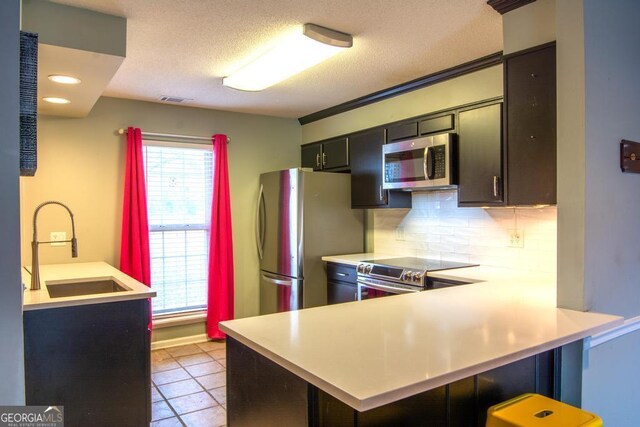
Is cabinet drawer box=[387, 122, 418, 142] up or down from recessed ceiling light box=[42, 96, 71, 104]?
down

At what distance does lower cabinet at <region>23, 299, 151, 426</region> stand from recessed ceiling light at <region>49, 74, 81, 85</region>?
1.37m

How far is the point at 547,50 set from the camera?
2.11 meters

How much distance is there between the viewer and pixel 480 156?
2922 mm

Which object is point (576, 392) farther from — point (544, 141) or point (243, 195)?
point (243, 195)

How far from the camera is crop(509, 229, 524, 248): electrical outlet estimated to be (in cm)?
299

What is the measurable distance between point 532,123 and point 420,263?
57.3 inches

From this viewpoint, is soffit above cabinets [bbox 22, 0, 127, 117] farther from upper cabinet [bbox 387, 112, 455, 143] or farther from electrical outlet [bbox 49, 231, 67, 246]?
upper cabinet [bbox 387, 112, 455, 143]

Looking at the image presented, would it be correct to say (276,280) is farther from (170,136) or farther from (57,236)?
(57,236)

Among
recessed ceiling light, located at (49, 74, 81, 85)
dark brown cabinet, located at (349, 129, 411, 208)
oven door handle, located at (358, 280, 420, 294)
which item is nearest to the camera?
recessed ceiling light, located at (49, 74, 81, 85)

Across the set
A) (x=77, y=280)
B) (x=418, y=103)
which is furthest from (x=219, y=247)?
(x=418, y=103)

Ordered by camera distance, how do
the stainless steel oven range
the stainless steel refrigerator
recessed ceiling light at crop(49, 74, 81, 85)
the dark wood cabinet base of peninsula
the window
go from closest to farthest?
the dark wood cabinet base of peninsula, recessed ceiling light at crop(49, 74, 81, 85), the stainless steel oven range, the stainless steel refrigerator, the window

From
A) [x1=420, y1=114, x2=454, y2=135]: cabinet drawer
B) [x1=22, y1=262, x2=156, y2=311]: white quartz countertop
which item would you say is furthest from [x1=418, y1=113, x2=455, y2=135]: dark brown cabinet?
[x1=22, y1=262, x2=156, y2=311]: white quartz countertop

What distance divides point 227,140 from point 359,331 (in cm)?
334

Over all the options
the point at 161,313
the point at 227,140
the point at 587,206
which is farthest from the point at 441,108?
the point at 161,313
